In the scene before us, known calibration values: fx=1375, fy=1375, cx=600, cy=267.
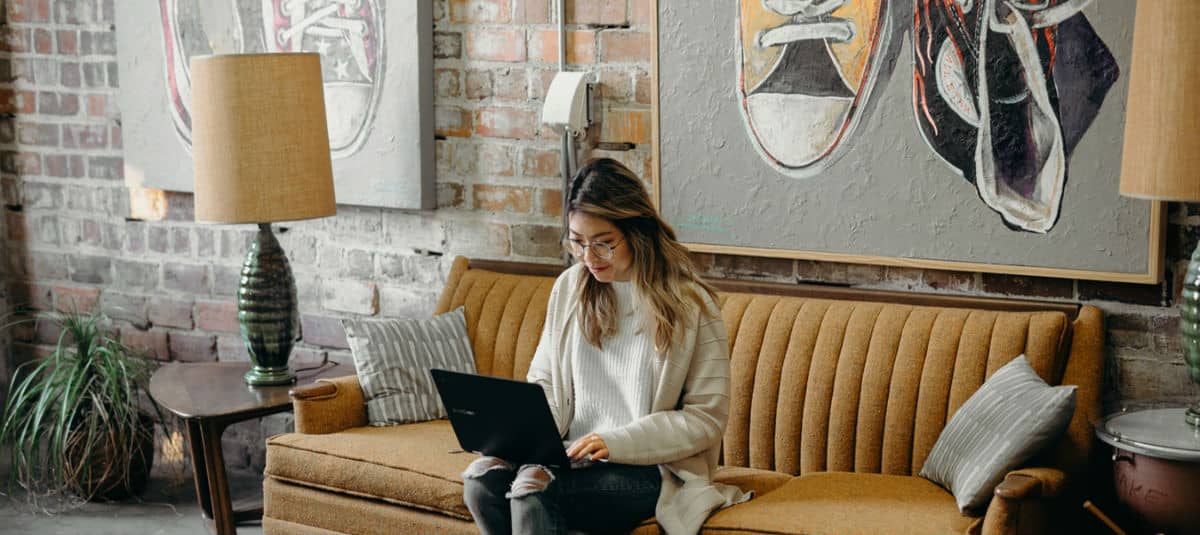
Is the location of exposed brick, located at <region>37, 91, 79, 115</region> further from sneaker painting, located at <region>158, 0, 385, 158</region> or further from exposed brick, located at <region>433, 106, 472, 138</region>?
exposed brick, located at <region>433, 106, 472, 138</region>

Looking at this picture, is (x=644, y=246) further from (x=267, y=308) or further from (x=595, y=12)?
(x=267, y=308)

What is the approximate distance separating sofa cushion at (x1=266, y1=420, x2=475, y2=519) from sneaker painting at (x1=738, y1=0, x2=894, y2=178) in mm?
1147

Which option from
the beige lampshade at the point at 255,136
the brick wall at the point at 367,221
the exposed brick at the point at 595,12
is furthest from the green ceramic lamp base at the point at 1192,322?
the beige lampshade at the point at 255,136

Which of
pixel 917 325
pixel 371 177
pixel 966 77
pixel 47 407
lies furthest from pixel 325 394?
pixel 966 77

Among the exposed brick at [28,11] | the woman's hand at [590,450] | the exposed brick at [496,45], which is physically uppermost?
the exposed brick at [28,11]

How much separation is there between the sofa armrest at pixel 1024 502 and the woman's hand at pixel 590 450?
769 millimetres

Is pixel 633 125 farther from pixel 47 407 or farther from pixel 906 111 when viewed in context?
pixel 47 407

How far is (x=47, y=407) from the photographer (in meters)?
4.17

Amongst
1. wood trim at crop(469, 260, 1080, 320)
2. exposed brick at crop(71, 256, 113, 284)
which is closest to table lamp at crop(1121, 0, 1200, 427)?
wood trim at crop(469, 260, 1080, 320)

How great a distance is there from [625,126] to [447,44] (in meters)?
0.64

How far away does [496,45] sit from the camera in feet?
13.1

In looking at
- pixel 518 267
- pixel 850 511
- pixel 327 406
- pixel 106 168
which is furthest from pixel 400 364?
pixel 106 168

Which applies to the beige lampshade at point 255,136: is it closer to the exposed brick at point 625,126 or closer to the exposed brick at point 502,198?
the exposed brick at point 502,198

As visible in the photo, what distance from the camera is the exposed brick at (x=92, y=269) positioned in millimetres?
4848
